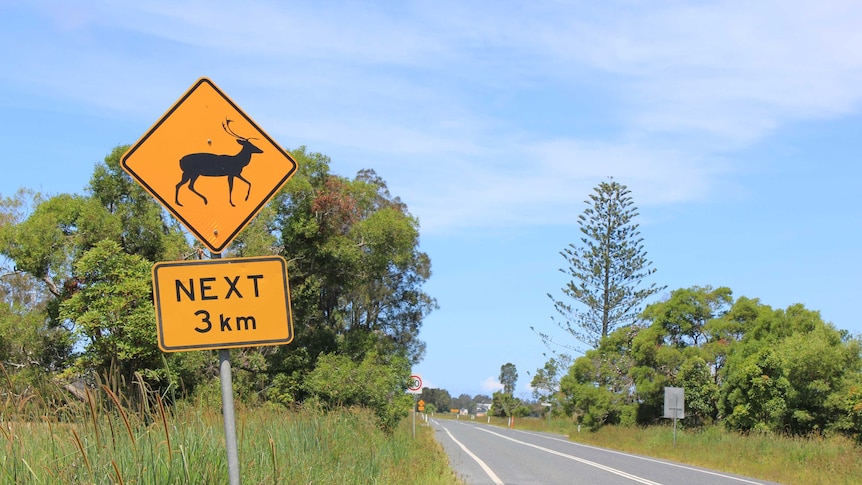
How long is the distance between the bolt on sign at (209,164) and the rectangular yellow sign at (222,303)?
19 cm

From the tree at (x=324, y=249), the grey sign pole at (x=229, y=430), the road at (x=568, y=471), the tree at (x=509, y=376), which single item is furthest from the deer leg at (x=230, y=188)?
the tree at (x=509, y=376)

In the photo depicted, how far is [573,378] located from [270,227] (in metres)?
26.1

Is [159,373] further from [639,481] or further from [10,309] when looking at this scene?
[639,481]

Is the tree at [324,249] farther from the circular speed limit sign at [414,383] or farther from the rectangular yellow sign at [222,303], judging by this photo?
the rectangular yellow sign at [222,303]

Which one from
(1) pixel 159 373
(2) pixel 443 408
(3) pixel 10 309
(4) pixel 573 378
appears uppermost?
(3) pixel 10 309

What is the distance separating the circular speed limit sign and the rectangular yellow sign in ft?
80.0

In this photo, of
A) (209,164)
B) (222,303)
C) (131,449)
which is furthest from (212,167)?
(131,449)

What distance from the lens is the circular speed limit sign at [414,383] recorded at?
93.2 feet

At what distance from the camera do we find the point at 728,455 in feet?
81.1

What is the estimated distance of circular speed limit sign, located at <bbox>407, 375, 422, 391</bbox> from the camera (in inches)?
→ 1118

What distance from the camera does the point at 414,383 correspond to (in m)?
28.7

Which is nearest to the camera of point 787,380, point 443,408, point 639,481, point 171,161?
point 171,161

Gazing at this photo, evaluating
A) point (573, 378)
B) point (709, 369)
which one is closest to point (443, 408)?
point (573, 378)

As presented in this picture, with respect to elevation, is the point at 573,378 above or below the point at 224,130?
below
